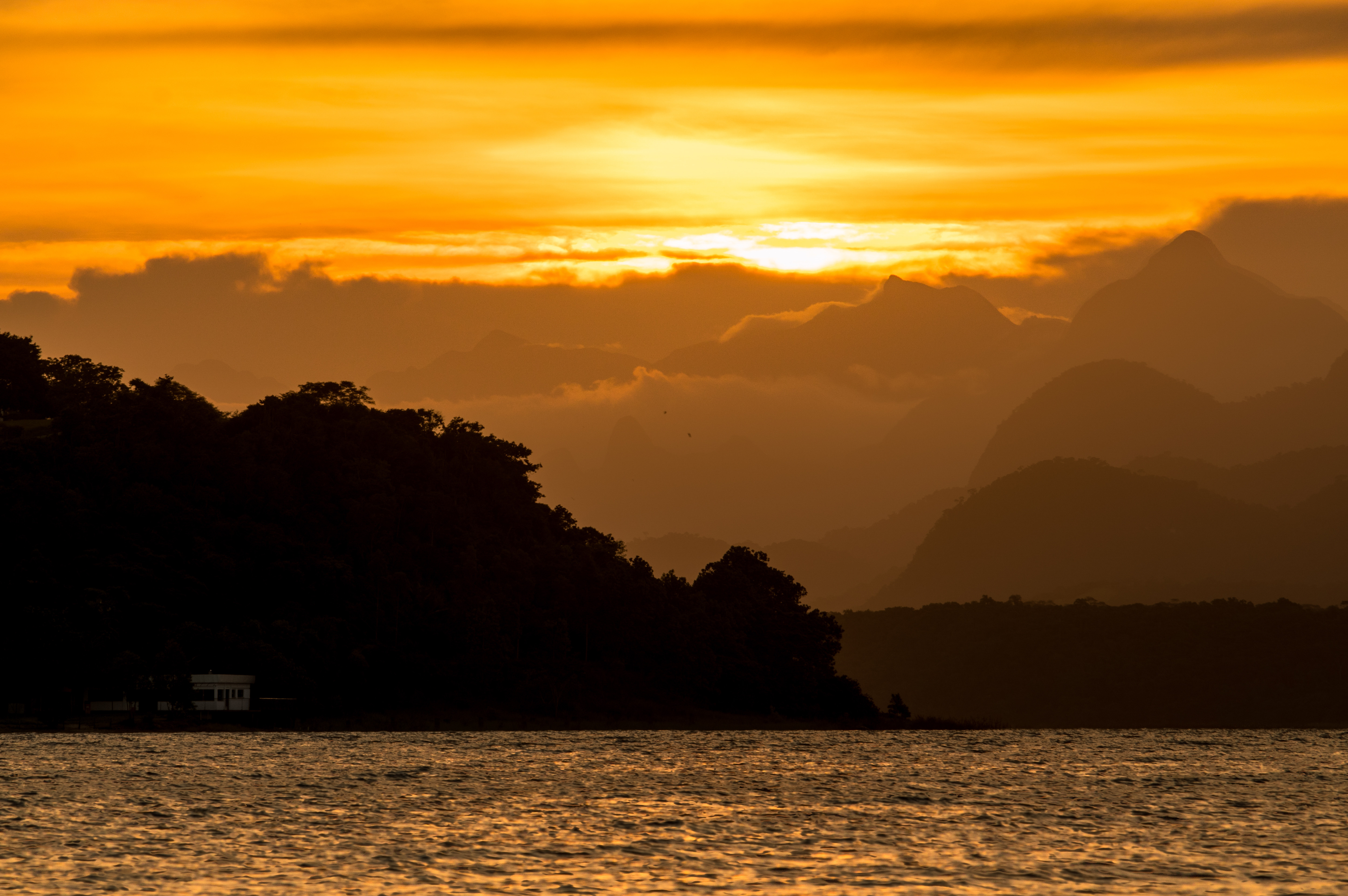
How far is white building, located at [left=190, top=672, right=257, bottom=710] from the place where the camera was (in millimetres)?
177750

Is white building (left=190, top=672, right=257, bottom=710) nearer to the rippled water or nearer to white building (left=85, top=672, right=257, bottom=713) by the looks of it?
white building (left=85, top=672, right=257, bottom=713)

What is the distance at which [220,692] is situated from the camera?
17962 cm

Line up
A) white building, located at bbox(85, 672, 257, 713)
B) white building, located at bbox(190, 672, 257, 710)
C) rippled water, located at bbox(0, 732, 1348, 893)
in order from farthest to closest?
1. white building, located at bbox(190, 672, 257, 710)
2. white building, located at bbox(85, 672, 257, 713)
3. rippled water, located at bbox(0, 732, 1348, 893)

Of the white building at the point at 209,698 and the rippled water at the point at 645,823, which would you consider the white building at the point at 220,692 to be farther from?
the rippled water at the point at 645,823

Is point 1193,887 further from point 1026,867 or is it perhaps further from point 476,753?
point 476,753

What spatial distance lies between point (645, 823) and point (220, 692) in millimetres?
117407

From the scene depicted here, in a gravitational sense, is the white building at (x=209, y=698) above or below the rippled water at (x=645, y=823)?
above

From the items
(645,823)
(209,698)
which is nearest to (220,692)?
(209,698)

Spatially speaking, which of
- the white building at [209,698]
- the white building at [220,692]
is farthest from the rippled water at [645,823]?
the white building at [220,692]

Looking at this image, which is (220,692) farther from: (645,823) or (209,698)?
(645,823)

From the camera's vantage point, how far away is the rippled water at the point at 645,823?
54.9 meters

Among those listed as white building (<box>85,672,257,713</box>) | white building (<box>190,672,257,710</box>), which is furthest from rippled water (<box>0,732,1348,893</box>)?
white building (<box>190,672,257,710</box>)

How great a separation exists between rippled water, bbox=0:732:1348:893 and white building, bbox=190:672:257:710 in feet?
120

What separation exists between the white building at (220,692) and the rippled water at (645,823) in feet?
120
